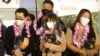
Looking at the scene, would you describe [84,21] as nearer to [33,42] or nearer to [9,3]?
[33,42]

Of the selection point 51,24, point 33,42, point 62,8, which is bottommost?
point 33,42

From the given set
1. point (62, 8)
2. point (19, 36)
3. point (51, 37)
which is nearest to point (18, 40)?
point (19, 36)

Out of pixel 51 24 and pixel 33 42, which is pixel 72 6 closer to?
pixel 51 24

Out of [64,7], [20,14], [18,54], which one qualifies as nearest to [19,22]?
[20,14]

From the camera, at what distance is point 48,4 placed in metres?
1.66

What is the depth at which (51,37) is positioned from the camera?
165 centimetres

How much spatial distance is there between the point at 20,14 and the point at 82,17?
1.41 ft

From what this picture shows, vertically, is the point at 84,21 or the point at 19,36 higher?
the point at 84,21

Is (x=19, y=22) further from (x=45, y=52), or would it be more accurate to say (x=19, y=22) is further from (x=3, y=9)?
(x=45, y=52)

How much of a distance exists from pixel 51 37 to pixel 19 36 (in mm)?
218

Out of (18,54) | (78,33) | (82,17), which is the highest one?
(82,17)

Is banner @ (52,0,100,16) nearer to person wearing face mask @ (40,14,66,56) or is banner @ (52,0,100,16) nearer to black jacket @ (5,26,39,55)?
person wearing face mask @ (40,14,66,56)

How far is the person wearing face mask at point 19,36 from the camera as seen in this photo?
1.62 m

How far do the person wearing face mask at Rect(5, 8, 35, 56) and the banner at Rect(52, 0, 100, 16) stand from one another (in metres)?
0.23
